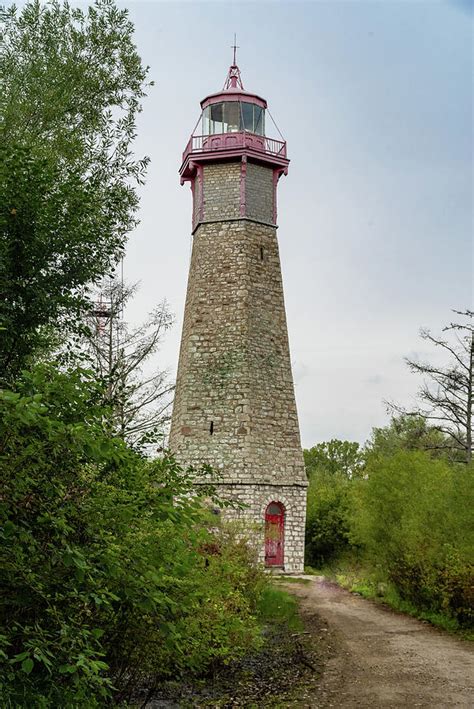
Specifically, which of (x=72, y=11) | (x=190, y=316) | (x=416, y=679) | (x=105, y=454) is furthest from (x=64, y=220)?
(x=190, y=316)

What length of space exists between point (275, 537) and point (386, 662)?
11.1m

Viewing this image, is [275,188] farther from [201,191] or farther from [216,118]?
[216,118]

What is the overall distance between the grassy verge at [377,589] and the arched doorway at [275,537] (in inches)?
69.3

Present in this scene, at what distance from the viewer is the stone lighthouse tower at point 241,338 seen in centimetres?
2158

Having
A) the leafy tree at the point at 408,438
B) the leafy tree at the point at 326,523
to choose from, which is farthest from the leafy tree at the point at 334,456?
the leafy tree at the point at 326,523

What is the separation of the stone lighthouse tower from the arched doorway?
31 mm

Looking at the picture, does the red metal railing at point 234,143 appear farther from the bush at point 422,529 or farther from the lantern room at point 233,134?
the bush at point 422,529

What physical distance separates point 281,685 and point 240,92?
65.2ft

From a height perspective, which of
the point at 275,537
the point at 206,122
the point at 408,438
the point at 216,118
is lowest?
the point at 275,537

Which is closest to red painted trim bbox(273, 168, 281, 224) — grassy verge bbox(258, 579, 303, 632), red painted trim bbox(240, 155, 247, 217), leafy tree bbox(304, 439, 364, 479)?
red painted trim bbox(240, 155, 247, 217)

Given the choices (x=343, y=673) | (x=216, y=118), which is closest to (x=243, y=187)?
(x=216, y=118)

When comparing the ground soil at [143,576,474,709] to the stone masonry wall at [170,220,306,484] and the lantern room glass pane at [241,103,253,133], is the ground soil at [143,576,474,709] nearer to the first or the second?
the stone masonry wall at [170,220,306,484]

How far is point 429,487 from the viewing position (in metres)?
15.5

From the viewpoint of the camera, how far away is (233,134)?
934 inches
